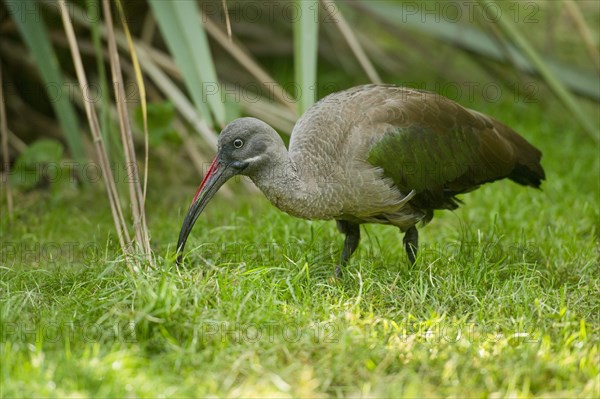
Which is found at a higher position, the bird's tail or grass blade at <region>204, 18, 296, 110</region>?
grass blade at <region>204, 18, 296, 110</region>

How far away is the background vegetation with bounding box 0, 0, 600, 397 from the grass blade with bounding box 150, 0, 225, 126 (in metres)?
0.01

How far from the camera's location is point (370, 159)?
4391 mm

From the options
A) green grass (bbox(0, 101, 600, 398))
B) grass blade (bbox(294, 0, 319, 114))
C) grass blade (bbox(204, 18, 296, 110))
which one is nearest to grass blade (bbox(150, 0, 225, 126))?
grass blade (bbox(294, 0, 319, 114))

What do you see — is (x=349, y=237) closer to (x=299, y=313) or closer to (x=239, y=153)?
(x=239, y=153)

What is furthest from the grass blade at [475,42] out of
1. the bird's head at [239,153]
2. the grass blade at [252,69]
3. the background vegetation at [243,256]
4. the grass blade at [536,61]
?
the bird's head at [239,153]

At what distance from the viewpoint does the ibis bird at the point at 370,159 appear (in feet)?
14.0

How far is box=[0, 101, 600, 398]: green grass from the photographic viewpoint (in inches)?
129

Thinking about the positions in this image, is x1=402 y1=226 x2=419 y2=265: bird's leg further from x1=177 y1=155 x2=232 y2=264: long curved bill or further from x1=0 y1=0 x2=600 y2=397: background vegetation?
x1=177 y1=155 x2=232 y2=264: long curved bill

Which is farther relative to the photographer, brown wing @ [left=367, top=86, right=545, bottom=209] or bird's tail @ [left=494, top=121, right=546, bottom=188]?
bird's tail @ [left=494, top=121, right=546, bottom=188]

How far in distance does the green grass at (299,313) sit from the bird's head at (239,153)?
0.34 metres

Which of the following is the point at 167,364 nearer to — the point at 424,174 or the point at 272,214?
the point at 424,174

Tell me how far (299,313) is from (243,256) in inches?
32.9

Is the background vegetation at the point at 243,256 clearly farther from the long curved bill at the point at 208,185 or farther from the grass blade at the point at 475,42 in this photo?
the long curved bill at the point at 208,185

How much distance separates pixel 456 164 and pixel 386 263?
2.14 feet
